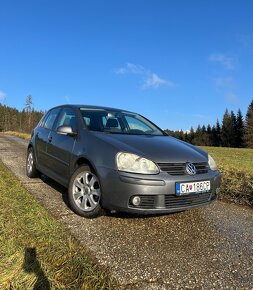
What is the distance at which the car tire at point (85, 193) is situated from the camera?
4.05 meters

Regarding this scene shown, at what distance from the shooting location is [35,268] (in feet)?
8.96

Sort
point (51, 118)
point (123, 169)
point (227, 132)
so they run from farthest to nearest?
point (227, 132) < point (51, 118) < point (123, 169)

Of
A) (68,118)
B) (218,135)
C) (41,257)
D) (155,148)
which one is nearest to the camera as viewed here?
(41,257)

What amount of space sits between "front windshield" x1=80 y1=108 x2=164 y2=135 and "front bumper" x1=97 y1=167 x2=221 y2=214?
1157mm

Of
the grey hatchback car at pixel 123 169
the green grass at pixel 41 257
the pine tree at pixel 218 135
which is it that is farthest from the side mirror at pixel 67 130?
the pine tree at pixel 218 135

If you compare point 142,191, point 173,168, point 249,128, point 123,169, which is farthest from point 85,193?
point 249,128

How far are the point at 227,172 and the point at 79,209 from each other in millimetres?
3720

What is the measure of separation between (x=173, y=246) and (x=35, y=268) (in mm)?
1428

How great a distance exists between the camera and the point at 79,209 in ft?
14.0

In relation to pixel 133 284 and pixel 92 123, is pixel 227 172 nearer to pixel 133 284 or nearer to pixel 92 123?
pixel 92 123

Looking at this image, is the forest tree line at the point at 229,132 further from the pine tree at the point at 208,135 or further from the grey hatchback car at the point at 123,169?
the grey hatchback car at the point at 123,169

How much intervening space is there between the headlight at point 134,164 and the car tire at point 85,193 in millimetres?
400

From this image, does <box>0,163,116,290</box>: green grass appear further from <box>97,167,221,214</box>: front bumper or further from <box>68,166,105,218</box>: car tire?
<box>97,167,221,214</box>: front bumper

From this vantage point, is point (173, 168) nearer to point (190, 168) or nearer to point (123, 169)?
point (190, 168)
